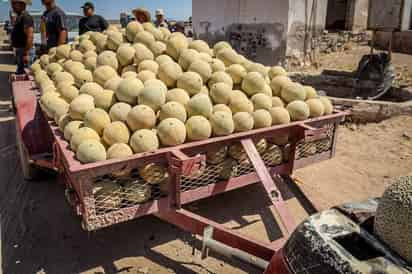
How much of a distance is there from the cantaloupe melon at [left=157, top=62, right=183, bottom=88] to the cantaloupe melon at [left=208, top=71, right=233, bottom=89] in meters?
0.31

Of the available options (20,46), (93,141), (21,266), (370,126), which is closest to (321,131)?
(93,141)

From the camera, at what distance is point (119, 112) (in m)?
2.57

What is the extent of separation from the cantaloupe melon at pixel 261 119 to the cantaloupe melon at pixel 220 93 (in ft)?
0.97

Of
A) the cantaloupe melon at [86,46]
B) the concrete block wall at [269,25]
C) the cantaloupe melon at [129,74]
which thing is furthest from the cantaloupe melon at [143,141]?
the concrete block wall at [269,25]

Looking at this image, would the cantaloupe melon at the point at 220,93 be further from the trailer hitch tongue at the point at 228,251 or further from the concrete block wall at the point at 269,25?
the concrete block wall at the point at 269,25

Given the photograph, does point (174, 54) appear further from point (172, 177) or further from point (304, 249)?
point (304, 249)

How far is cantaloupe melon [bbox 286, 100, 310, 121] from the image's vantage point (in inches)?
118

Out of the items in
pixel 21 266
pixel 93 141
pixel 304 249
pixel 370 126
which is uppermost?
pixel 93 141

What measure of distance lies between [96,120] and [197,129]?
2.50ft

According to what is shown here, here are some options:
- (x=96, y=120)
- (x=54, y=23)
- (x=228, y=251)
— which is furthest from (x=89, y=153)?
(x=54, y=23)

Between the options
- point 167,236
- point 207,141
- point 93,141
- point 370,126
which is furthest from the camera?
point 370,126

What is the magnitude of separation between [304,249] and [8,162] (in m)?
4.61

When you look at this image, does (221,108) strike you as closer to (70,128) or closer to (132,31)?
(70,128)

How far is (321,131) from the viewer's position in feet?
9.30
